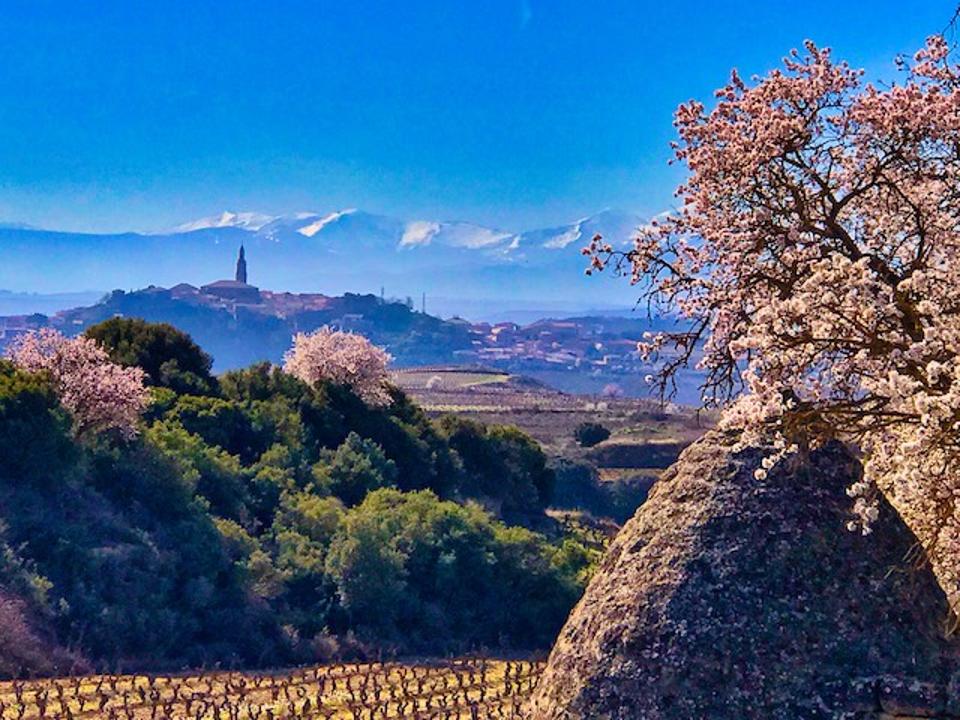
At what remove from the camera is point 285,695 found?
27.8 m

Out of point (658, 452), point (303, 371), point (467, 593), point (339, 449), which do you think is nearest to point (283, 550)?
point (467, 593)

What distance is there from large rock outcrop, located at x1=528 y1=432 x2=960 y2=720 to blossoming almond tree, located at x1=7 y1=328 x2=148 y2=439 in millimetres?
32307

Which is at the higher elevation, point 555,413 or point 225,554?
point 555,413

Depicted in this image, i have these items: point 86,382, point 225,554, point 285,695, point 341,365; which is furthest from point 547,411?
point 285,695

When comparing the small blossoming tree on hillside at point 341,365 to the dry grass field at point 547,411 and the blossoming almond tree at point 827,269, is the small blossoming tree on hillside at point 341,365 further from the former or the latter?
the blossoming almond tree at point 827,269

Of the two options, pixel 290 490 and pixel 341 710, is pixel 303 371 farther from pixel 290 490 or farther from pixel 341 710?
pixel 341 710

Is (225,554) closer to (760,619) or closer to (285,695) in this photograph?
(285,695)

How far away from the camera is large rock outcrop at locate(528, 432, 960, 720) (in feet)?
25.9

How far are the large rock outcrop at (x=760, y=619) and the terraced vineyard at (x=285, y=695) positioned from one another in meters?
14.6

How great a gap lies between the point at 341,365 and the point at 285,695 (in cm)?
2883

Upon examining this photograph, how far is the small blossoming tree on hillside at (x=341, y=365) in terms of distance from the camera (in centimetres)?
5541

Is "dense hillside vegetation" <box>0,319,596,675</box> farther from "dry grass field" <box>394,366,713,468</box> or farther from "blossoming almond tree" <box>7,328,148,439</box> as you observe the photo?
"dry grass field" <box>394,366,713,468</box>

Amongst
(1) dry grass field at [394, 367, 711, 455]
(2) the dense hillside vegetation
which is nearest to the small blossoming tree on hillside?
(2) the dense hillside vegetation

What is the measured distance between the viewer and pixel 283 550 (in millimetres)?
39094
